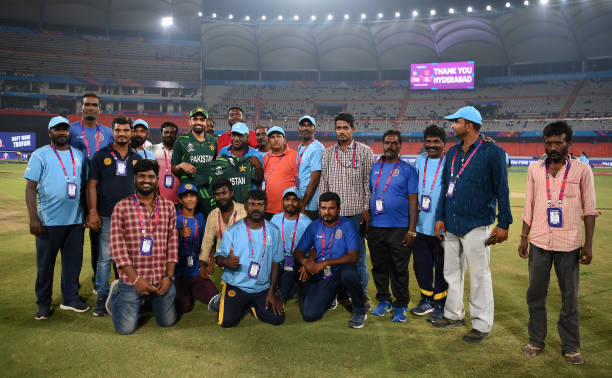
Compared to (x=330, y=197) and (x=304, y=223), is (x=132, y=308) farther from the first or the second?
(x=330, y=197)

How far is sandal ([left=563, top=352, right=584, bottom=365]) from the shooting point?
341 centimetres

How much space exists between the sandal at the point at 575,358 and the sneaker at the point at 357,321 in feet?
6.07

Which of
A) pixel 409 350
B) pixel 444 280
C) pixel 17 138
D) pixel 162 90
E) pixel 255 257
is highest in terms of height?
pixel 162 90

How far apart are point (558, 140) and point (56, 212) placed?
510 centimetres

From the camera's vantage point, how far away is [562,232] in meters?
3.46

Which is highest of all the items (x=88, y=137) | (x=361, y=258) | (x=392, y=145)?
(x=88, y=137)

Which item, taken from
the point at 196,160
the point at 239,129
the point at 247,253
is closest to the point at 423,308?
the point at 247,253

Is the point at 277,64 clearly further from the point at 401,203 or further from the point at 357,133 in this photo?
the point at 401,203

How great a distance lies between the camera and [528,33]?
159 feet

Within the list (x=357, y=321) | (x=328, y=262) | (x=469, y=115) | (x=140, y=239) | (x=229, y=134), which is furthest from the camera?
(x=229, y=134)

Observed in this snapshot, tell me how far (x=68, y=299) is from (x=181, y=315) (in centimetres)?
131

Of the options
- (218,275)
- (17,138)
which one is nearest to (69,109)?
(17,138)

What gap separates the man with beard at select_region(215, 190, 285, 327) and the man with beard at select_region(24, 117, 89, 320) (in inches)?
66.6

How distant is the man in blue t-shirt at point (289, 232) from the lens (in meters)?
5.00
